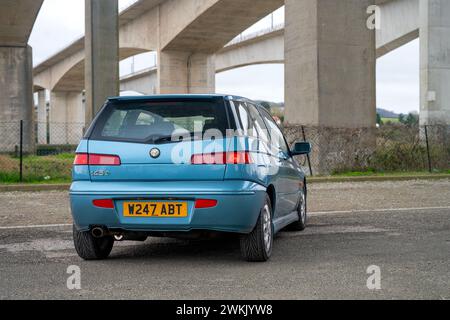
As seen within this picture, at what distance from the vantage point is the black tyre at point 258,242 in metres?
6.10

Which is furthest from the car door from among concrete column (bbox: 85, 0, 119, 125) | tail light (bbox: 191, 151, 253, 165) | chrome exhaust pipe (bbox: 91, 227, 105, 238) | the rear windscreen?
concrete column (bbox: 85, 0, 119, 125)

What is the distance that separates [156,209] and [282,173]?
5.51 ft

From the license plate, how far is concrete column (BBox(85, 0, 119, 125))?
17333mm

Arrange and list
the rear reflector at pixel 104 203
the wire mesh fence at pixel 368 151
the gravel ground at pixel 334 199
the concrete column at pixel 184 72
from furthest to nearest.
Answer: the concrete column at pixel 184 72 → the wire mesh fence at pixel 368 151 → the gravel ground at pixel 334 199 → the rear reflector at pixel 104 203

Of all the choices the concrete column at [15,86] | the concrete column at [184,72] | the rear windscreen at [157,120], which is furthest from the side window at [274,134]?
the concrete column at [15,86]

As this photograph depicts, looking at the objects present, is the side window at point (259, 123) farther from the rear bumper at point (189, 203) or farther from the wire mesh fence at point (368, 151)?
the wire mesh fence at point (368, 151)

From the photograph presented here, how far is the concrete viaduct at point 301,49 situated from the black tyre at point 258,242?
11.5 m

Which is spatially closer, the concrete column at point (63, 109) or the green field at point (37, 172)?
the green field at point (37, 172)

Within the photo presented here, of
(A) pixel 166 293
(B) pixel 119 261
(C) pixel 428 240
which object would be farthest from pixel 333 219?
(A) pixel 166 293

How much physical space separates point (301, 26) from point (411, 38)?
67.3 feet

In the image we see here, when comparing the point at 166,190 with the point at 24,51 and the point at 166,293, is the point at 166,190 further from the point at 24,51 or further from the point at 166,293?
Answer: the point at 24,51

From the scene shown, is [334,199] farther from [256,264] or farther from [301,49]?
[301,49]

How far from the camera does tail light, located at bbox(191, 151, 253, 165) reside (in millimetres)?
5910

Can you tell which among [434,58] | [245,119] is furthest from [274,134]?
[434,58]
